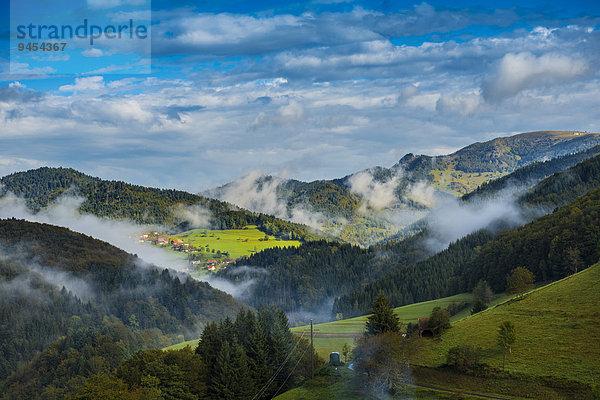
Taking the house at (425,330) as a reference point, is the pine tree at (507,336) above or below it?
above

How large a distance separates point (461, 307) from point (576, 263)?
35.7 meters

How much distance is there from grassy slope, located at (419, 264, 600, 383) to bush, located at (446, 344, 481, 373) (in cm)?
174

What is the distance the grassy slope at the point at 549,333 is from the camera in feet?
226

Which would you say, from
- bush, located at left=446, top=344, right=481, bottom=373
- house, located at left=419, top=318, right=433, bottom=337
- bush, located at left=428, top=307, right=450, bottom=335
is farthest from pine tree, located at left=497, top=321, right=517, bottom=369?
house, located at left=419, top=318, right=433, bottom=337

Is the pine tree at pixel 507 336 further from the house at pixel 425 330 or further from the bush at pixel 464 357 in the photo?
the house at pixel 425 330

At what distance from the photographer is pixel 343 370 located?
9344cm

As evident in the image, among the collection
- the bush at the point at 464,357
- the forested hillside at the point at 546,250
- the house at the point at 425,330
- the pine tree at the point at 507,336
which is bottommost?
the bush at the point at 464,357

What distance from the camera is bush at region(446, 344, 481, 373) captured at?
76.6 meters

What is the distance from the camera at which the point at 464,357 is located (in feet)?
254

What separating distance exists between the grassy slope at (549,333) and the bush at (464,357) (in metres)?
1.74

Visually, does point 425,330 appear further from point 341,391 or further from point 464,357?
point 341,391

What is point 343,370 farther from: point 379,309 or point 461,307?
point 461,307

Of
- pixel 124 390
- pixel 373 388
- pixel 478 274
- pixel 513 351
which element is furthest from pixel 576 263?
pixel 124 390

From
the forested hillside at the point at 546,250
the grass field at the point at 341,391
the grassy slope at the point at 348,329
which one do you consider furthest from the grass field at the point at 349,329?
the grass field at the point at 341,391
